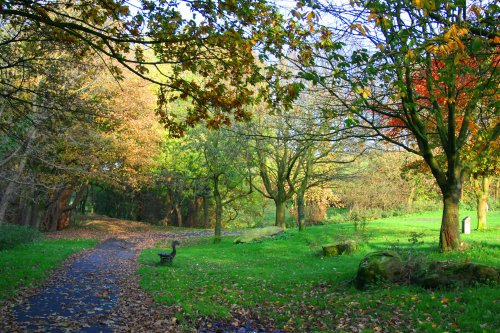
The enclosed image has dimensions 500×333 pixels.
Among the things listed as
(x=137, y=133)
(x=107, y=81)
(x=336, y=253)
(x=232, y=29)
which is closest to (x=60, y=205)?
(x=137, y=133)

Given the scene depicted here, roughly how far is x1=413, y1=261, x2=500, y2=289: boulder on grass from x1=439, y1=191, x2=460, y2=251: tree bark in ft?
12.7

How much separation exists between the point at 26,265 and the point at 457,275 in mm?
11973

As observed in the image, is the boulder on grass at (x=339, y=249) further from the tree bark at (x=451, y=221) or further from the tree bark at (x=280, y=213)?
the tree bark at (x=280, y=213)

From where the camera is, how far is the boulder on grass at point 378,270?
385 inches

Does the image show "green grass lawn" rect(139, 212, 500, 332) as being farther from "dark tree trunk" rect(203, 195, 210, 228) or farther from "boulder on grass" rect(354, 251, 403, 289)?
"dark tree trunk" rect(203, 195, 210, 228)

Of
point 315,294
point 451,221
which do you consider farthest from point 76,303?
point 451,221

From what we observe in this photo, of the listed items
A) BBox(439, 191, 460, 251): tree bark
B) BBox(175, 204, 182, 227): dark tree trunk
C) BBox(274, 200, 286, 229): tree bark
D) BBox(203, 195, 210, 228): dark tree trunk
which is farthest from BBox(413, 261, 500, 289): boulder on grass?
BBox(175, 204, 182, 227): dark tree trunk

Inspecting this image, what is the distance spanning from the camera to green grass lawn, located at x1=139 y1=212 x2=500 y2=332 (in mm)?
7328

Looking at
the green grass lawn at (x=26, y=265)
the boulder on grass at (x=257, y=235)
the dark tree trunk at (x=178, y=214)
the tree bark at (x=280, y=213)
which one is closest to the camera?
the green grass lawn at (x=26, y=265)

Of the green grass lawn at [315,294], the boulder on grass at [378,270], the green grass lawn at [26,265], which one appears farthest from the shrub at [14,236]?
the boulder on grass at [378,270]

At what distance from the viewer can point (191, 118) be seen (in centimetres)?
834

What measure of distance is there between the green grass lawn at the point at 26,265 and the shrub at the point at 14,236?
22 cm

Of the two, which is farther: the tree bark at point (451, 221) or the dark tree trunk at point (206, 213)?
the dark tree trunk at point (206, 213)

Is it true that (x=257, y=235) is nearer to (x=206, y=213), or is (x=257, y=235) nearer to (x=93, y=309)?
(x=93, y=309)
